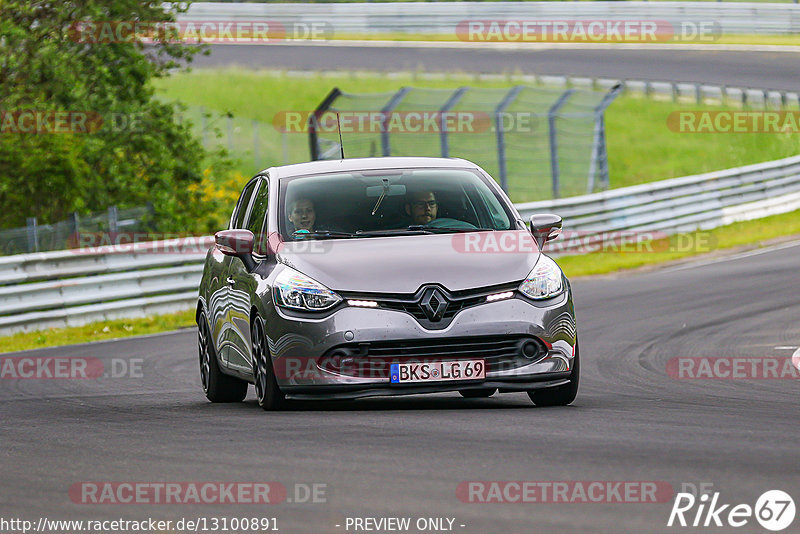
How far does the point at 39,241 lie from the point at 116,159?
5.17 metres

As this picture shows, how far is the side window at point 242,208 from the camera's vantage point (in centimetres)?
1118

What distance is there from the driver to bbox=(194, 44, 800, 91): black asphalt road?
32.1 m

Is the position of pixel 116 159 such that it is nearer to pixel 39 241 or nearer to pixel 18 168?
pixel 18 168

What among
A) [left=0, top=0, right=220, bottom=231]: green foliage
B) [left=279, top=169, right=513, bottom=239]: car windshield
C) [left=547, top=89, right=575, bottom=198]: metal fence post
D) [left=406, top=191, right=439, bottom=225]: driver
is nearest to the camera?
[left=279, top=169, right=513, bottom=239]: car windshield

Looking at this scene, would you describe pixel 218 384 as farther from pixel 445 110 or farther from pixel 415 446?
pixel 445 110

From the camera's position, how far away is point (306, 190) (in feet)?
33.1

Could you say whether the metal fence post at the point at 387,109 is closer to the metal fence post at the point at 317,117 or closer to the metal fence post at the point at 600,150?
the metal fence post at the point at 317,117

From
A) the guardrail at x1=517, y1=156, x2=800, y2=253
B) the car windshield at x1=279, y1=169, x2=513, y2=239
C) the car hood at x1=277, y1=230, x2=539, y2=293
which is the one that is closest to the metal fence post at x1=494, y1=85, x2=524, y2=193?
the guardrail at x1=517, y1=156, x2=800, y2=253

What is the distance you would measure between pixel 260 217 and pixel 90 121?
1531 centimetres

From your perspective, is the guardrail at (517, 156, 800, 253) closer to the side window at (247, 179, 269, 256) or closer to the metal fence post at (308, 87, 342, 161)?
the metal fence post at (308, 87, 342, 161)

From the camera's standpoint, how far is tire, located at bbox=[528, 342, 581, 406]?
Result: 30.6 feet

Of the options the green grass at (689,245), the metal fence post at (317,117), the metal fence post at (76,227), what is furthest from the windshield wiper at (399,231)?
the metal fence post at (317,117)

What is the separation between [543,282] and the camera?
9.16 meters

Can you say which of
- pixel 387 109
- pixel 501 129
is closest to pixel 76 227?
pixel 387 109
